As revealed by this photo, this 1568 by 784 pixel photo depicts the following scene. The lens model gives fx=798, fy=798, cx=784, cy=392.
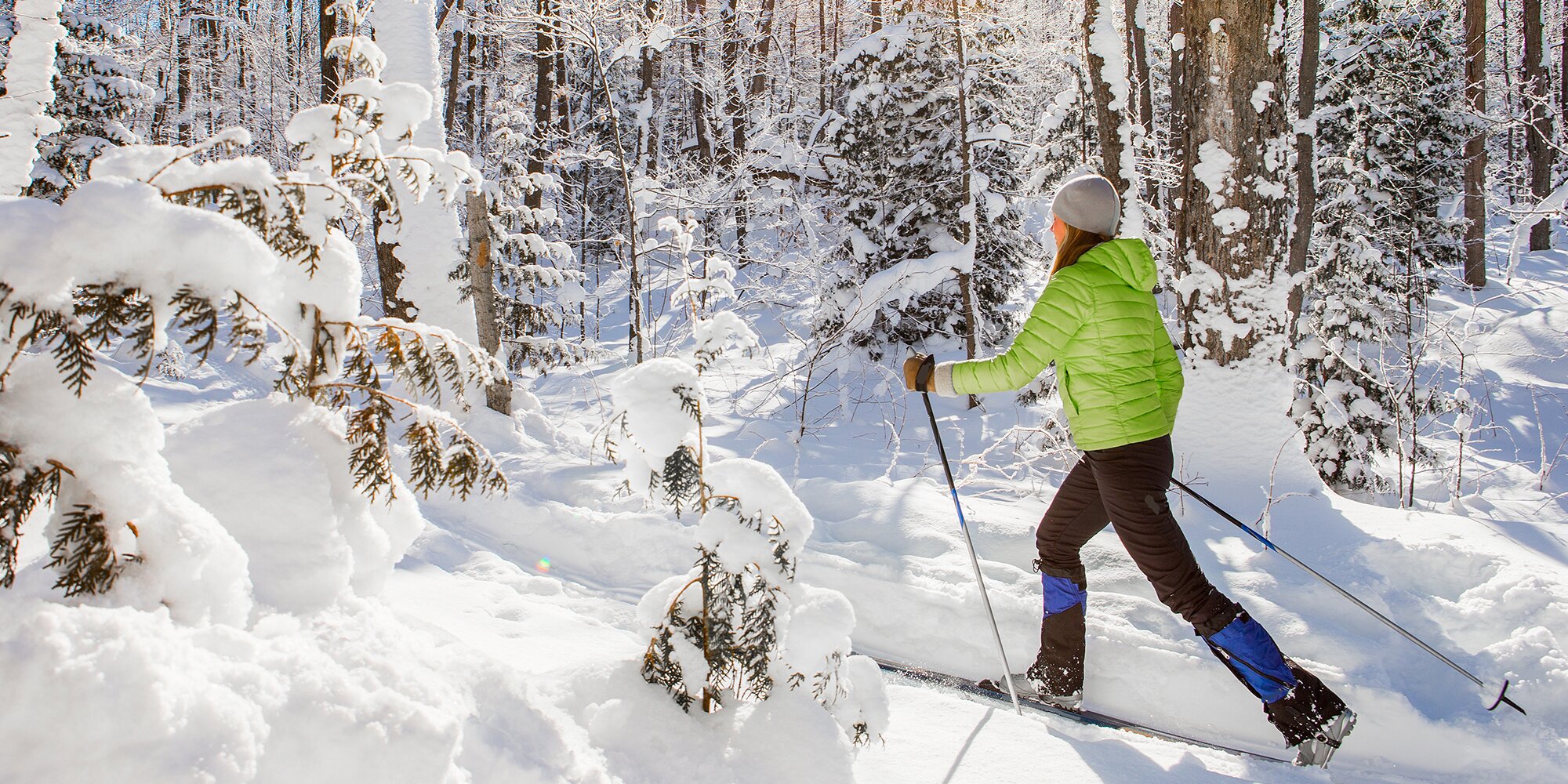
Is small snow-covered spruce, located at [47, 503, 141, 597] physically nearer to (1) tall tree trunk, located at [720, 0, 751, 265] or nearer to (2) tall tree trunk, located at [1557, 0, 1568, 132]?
(1) tall tree trunk, located at [720, 0, 751, 265]

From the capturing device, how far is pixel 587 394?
37.0 feet

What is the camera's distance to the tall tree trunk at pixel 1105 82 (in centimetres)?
680

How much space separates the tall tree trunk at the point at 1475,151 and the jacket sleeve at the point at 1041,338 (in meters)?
14.9

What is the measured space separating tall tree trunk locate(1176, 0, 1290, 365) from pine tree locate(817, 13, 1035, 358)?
5541mm

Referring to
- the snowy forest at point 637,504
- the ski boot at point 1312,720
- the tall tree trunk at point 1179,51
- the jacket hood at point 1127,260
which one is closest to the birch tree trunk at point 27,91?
the snowy forest at point 637,504

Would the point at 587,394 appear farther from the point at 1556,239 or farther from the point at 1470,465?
the point at 1556,239

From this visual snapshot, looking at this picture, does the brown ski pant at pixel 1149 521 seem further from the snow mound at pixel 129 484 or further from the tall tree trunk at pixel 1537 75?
the tall tree trunk at pixel 1537 75

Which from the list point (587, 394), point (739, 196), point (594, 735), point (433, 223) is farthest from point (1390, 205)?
point (594, 735)

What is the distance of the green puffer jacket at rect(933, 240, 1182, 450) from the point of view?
290cm

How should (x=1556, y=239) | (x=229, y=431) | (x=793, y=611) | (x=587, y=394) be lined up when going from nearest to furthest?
(x=229, y=431) < (x=793, y=611) < (x=587, y=394) < (x=1556, y=239)

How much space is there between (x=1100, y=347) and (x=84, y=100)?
55.0 ft

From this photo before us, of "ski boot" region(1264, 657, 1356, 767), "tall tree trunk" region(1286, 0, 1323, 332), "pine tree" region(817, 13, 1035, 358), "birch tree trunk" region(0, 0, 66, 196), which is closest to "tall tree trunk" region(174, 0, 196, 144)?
"pine tree" region(817, 13, 1035, 358)

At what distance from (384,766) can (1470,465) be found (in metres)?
13.2

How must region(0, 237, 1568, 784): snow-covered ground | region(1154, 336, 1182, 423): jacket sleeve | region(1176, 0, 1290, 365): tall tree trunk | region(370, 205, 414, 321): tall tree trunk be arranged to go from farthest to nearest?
region(370, 205, 414, 321): tall tree trunk
region(1176, 0, 1290, 365): tall tree trunk
region(1154, 336, 1182, 423): jacket sleeve
region(0, 237, 1568, 784): snow-covered ground
